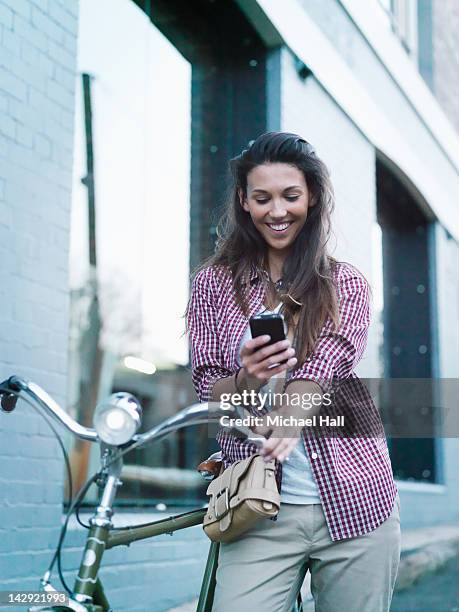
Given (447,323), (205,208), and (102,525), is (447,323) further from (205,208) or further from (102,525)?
(102,525)

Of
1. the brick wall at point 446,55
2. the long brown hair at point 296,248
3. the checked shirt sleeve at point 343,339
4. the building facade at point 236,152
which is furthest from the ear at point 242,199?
the brick wall at point 446,55

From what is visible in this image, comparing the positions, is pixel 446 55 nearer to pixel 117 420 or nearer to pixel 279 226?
pixel 279 226

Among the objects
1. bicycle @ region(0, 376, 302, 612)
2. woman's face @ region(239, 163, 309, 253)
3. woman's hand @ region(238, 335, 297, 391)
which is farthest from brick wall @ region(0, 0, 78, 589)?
woman's hand @ region(238, 335, 297, 391)

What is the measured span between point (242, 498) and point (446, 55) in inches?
377

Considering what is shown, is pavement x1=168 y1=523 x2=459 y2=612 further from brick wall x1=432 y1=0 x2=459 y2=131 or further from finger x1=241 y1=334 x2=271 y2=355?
brick wall x1=432 y1=0 x2=459 y2=131

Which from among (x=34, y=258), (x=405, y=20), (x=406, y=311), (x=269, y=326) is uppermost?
(x=405, y=20)

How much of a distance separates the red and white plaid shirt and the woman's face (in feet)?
0.39

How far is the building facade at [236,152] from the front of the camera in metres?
3.51

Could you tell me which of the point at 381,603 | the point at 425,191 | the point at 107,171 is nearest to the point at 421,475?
the point at 425,191

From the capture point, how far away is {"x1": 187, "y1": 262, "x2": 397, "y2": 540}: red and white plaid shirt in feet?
6.77

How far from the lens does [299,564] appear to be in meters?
2.13

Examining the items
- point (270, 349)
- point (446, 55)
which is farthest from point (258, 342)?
point (446, 55)

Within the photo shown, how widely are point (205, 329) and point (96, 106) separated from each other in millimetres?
3723

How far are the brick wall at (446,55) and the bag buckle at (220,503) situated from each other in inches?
342
